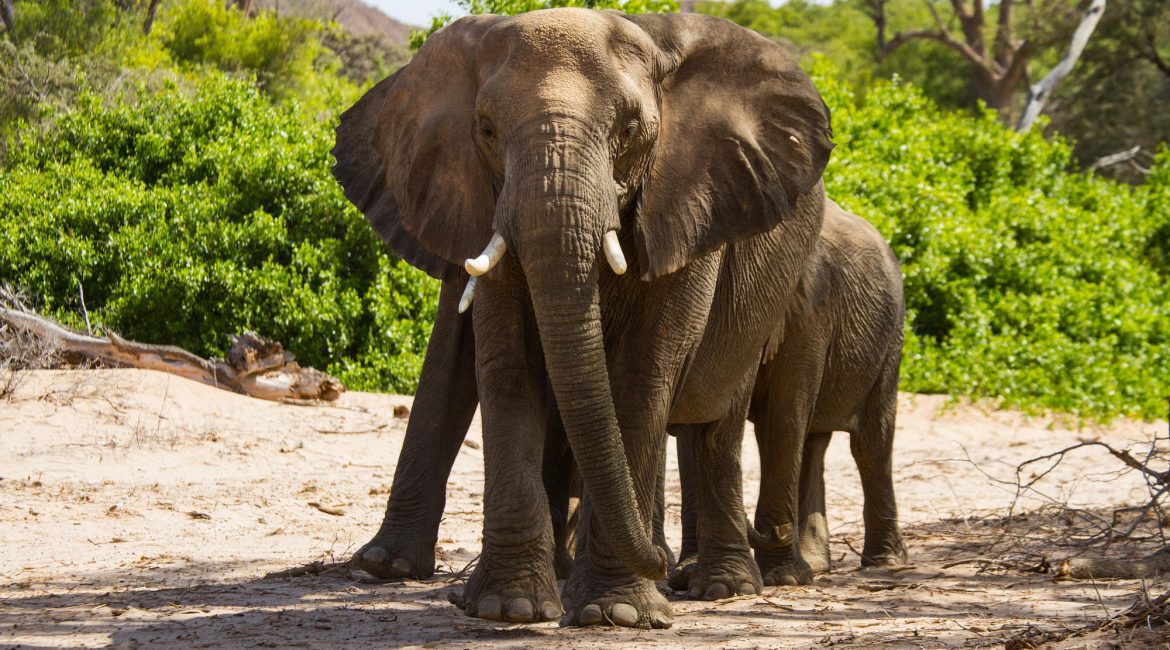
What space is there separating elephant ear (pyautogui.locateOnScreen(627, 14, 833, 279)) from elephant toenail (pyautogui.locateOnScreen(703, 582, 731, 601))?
154cm

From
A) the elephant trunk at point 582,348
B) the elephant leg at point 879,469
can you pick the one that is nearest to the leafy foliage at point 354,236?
the elephant leg at point 879,469

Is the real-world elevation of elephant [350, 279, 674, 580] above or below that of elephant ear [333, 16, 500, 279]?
below

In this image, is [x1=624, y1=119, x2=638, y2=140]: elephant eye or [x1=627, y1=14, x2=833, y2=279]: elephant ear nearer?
[x1=624, y1=119, x2=638, y2=140]: elephant eye

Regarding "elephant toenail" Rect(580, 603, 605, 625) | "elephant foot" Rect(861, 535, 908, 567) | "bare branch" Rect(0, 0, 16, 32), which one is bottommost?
"elephant foot" Rect(861, 535, 908, 567)

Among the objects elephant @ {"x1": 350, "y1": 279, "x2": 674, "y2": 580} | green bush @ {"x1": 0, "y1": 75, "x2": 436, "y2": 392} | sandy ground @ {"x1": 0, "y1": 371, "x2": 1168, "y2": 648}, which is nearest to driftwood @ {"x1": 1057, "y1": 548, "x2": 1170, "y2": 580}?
sandy ground @ {"x1": 0, "y1": 371, "x2": 1168, "y2": 648}

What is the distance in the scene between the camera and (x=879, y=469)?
7348 millimetres

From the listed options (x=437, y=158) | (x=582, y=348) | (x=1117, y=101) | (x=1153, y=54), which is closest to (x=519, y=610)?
(x=582, y=348)

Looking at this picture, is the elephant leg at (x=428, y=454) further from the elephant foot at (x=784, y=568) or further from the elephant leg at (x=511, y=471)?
the elephant foot at (x=784, y=568)

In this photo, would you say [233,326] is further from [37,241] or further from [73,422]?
[73,422]

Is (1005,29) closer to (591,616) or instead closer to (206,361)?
(206,361)

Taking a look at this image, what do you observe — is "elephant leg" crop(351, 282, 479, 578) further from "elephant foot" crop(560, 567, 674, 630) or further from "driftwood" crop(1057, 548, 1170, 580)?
"driftwood" crop(1057, 548, 1170, 580)

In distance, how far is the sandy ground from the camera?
470cm

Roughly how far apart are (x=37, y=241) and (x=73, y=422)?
3.69 m

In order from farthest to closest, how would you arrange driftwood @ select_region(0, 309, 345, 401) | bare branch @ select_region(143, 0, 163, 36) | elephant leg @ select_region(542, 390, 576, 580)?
bare branch @ select_region(143, 0, 163, 36) < driftwood @ select_region(0, 309, 345, 401) < elephant leg @ select_region(542, 390, 576, 580)
